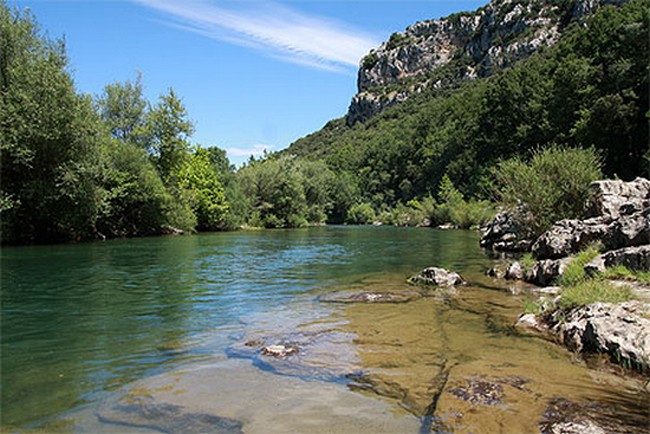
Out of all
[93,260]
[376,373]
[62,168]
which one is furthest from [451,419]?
[62,168]

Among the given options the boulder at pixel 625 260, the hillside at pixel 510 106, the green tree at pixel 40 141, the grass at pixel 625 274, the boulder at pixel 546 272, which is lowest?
the boulder at pixel 546 272

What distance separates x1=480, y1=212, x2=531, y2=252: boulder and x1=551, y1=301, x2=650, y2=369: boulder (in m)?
17.2

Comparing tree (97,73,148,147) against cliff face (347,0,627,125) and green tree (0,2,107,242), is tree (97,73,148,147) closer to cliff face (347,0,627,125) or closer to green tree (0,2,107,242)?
green tree (0,2,107,242)

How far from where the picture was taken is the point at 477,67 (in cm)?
16162

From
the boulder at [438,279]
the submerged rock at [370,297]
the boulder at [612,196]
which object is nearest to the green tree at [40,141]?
the submerged rock at [370,297]

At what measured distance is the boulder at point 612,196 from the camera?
1952cm

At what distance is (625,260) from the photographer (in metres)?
13.6

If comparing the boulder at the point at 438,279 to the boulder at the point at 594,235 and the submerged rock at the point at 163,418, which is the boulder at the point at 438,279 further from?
the submerged rock at the point at 163,418

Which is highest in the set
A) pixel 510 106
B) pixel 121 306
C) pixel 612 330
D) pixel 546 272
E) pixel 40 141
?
pixel 510 106

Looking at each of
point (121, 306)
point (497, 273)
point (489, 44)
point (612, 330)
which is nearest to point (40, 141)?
point (121, 306)

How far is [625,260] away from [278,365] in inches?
422

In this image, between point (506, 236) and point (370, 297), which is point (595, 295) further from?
point (506, 236)

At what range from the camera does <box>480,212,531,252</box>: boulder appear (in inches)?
1112

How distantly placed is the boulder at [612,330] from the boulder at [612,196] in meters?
10.3
